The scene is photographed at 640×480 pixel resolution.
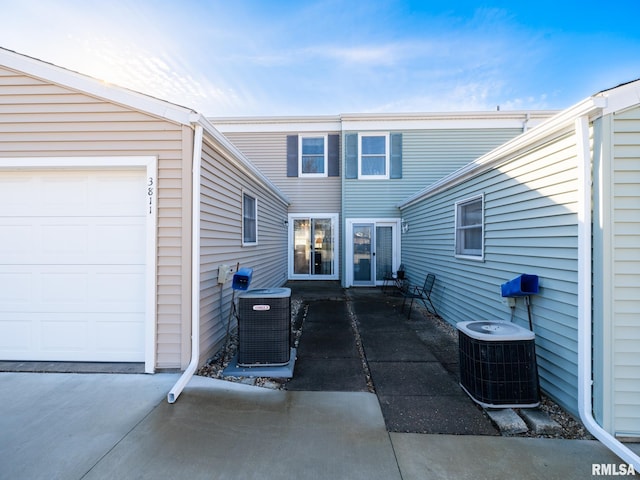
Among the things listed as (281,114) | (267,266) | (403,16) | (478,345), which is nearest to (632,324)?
(478,345)

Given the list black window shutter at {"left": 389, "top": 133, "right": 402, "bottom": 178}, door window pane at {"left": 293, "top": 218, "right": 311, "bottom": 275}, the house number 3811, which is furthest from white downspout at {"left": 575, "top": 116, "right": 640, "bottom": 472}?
door window pane at {"left": 293, "top": 218, "right": 311, "bottom": 275}

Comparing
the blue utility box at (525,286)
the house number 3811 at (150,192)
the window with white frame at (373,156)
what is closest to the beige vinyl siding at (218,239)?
the house number 3811 at (150,192)

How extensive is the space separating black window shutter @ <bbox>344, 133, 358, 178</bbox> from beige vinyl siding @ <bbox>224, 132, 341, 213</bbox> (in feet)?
2.15

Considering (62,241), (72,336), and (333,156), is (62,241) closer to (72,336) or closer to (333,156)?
(72,336)

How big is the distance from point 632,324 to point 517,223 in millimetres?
1417

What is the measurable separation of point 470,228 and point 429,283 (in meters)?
1.98

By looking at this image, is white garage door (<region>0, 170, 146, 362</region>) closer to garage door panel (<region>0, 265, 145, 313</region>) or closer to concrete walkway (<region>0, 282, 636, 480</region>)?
garage door panel (<region>0, 265, 145, 313</region>)

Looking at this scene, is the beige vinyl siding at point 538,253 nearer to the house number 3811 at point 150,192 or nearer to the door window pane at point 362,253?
the door window pane at point 362,253

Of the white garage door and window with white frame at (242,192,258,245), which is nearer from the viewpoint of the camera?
the white garage door

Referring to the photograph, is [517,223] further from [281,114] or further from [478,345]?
[281,114]

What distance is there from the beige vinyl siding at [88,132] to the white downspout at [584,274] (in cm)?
382

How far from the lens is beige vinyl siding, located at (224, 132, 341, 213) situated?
31.3 feet

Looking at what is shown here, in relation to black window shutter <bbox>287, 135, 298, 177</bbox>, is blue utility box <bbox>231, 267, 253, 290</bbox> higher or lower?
lower

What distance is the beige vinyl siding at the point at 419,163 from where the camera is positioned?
8.95 m
